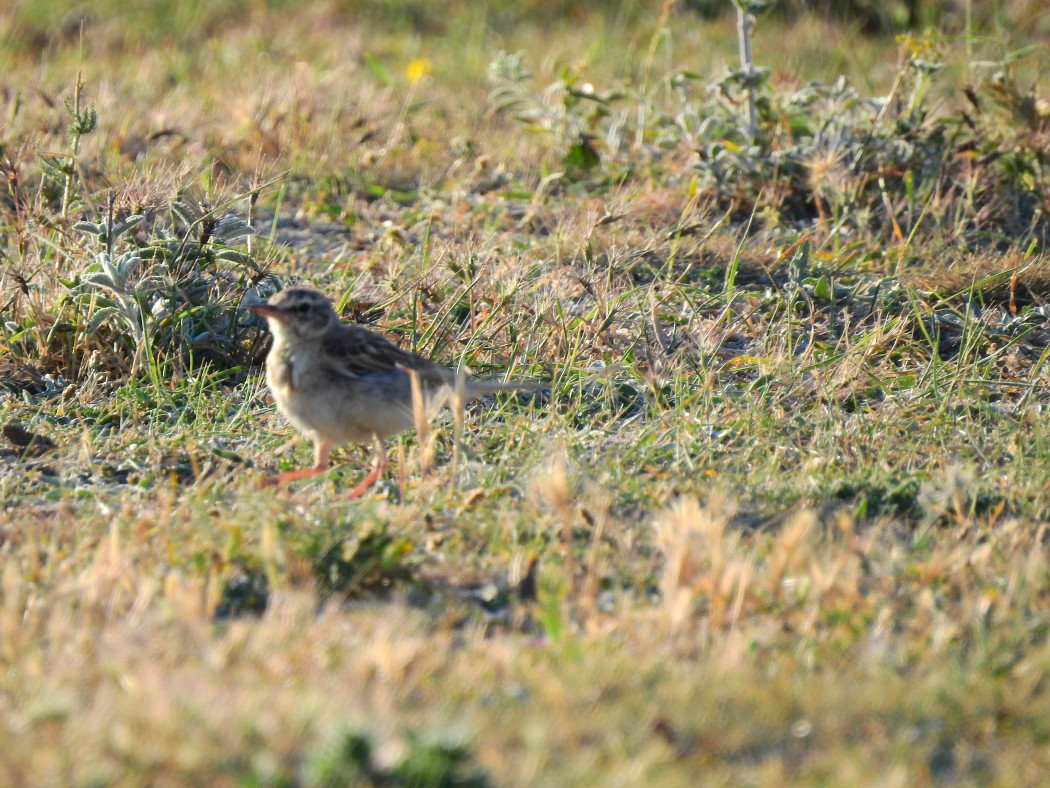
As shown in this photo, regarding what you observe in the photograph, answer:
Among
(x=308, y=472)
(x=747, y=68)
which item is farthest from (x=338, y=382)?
(x=747, y=68)

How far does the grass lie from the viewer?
329 cm

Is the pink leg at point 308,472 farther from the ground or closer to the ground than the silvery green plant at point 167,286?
closer to the ground

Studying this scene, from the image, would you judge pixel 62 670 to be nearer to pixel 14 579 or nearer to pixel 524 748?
pixel 14 579

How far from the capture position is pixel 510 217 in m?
7.71

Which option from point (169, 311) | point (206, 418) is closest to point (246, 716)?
point (206, 418)

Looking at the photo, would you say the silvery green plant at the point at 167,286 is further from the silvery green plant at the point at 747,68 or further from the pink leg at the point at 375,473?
the silvery green plant at the point at 747,68

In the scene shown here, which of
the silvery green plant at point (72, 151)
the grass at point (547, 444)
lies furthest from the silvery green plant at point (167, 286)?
the silvery green plant at point (72, 151)

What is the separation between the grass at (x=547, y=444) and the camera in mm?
3291

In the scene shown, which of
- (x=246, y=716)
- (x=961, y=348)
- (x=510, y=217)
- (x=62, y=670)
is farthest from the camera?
(x=510, y=217)

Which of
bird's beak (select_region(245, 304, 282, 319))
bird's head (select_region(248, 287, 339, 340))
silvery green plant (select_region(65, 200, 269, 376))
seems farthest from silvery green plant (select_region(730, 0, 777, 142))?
bird's beak (select_region(245, 304, 282, 319))

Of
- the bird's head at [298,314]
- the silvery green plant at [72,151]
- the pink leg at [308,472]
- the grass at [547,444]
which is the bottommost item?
the pink leg at [308,472]

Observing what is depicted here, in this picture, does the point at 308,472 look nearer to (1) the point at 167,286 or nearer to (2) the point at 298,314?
(2) the point at 298,314

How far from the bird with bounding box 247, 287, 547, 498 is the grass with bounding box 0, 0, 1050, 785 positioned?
19 cm

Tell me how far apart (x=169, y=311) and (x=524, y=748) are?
10.4ft
